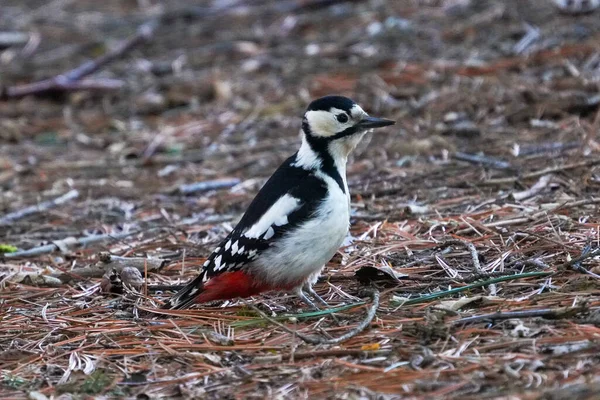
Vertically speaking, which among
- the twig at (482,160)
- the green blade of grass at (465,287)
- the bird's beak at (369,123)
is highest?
the bird's beak at (369,123)

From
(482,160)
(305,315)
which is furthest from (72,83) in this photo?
(305,315)

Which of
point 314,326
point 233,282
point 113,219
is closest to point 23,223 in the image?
point 113,219

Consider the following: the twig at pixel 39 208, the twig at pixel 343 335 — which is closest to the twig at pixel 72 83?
the twig at pixel 39 208

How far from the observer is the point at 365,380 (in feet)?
10.1

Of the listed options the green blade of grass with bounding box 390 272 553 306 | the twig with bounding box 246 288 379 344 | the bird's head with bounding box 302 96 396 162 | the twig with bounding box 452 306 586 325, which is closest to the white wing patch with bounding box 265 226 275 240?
the twig with bounding box 246 288 379 344

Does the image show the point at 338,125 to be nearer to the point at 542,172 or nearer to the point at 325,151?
the point at 325,151

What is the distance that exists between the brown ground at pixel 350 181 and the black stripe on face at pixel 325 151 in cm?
48

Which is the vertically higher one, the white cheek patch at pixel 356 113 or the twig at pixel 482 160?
the white cheek patch at pixel 356 113

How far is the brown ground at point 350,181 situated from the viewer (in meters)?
3.28

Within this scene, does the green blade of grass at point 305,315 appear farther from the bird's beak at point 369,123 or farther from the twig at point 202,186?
the twig at point 202,186

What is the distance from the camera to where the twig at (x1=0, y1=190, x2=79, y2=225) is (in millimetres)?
6062

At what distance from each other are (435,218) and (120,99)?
4773 mm

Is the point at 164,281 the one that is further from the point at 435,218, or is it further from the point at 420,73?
the point at 420,73

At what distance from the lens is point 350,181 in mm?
6109
